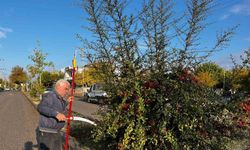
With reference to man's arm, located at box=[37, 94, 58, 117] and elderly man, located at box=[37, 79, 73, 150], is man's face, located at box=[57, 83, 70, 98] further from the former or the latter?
man's arm, located at box=[37, 94, 58, 117]

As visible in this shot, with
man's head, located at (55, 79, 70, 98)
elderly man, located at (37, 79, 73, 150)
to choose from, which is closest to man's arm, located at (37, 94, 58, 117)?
elderly man, located at (37, 79, 73, 150)

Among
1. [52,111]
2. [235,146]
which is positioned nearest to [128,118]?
[52,111]

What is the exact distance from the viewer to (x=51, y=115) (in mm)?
5340

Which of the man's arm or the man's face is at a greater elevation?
the man's face

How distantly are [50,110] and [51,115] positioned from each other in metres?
0.07

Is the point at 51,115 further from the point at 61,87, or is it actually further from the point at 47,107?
the point at 61,87

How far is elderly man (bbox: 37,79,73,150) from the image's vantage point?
5418 millimetres

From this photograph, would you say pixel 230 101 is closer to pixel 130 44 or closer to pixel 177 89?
pixel 177 89

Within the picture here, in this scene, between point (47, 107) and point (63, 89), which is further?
point (63, 89)

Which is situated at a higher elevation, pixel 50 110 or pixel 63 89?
pixel 63 89

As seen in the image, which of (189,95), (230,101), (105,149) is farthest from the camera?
(105,149)

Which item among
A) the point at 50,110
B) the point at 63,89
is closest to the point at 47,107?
the point at 50,110

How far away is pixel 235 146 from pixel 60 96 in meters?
3.21

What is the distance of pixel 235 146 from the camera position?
664 centimetres
